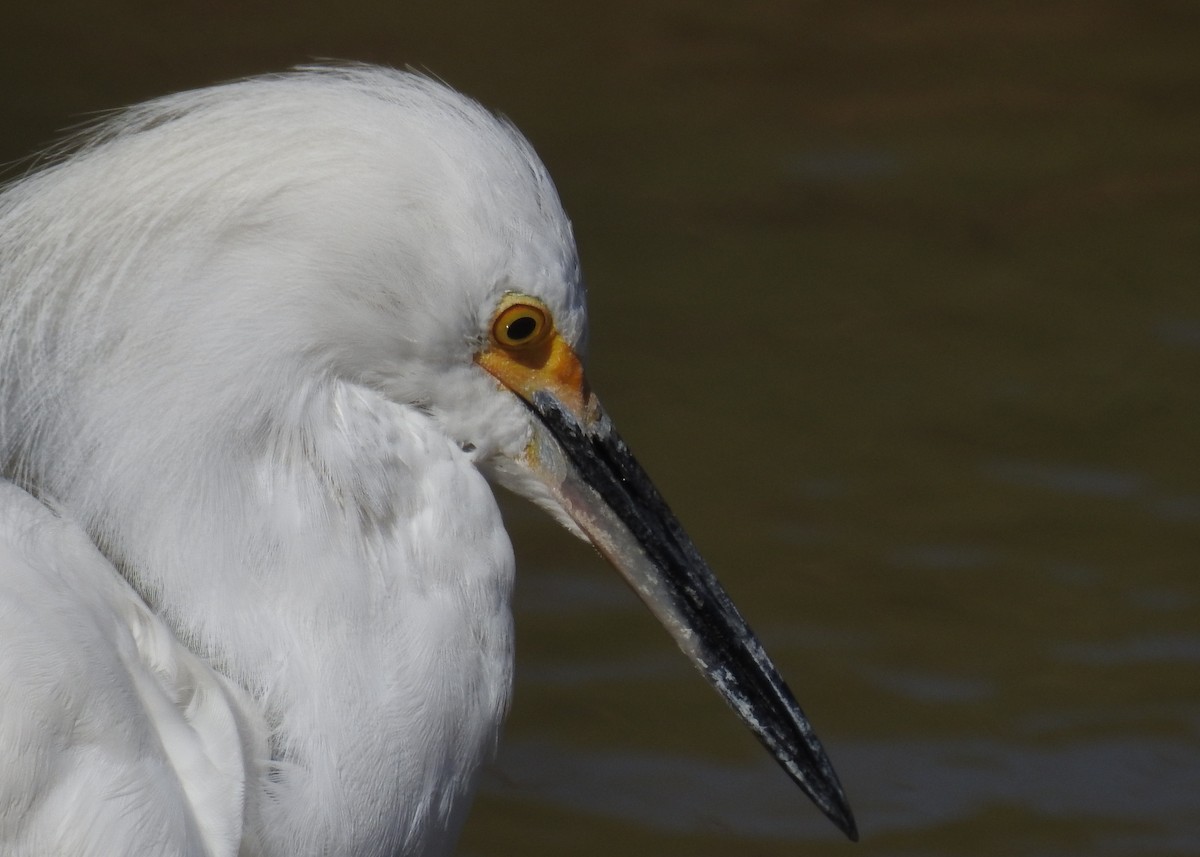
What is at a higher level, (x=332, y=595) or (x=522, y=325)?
(x=522, y=325)

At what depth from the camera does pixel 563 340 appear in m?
2.48

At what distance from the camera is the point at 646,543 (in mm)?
2693

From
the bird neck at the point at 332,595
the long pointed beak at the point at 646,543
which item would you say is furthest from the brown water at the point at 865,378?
A: the bird neck at the point at 332,595

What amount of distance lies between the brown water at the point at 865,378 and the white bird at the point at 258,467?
155cm

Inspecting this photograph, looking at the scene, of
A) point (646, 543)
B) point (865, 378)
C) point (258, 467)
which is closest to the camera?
point (258, 467)

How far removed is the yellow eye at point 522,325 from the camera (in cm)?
240

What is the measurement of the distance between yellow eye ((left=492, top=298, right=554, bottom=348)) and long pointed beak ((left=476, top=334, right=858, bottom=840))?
2cm

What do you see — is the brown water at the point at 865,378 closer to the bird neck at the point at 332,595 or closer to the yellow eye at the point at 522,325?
the bird neck at the point at 332,595

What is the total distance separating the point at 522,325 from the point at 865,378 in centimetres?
296

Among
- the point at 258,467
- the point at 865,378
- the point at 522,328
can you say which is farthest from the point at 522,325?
the point at 865,378

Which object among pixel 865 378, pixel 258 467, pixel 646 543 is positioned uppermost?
pixel 258 467

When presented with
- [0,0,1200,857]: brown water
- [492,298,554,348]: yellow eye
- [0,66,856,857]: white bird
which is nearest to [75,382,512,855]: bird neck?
[0,66,856,857]: white bird

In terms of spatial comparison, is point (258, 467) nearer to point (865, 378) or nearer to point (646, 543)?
point (646, 543)

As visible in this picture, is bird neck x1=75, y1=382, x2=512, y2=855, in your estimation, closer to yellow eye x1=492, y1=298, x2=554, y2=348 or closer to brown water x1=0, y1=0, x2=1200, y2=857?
yellow eye x1=492, y1=298, x2=554, y2=348
